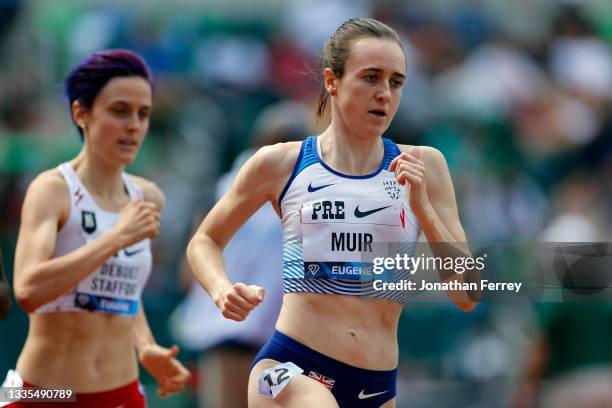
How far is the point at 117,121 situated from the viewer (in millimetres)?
6254

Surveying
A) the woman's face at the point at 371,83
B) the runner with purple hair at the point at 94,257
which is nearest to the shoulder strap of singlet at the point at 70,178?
the runner with purple hair at the point at 94,257

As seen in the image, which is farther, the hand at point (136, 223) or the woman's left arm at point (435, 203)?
the hand at point (136, 223)

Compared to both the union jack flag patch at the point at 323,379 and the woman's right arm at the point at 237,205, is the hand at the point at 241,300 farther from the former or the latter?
the union jack flag patch at the point at 323,379

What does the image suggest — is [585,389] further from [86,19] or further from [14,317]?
[86,19]

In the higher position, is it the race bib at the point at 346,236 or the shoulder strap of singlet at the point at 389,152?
the shoulder strap of singlet at the point at 389,152

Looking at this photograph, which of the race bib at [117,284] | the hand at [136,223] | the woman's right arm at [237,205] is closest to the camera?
the woman's right arm at [237,205]

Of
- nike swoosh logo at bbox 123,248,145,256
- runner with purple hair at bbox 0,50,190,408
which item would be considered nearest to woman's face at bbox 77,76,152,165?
runner with purple hair at bbox 0,50,190,408

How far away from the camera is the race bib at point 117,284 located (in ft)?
19.5

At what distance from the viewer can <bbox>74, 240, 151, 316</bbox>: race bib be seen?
595 cm

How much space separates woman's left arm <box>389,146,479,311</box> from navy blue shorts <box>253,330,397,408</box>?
54cm

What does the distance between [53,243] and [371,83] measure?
6.40ft

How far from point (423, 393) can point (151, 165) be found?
145 inches

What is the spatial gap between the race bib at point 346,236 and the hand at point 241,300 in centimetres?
45

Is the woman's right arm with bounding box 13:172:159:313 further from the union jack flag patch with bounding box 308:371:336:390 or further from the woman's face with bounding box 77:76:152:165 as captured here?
the union jack flag patch with bounding box 308:371:336:390
